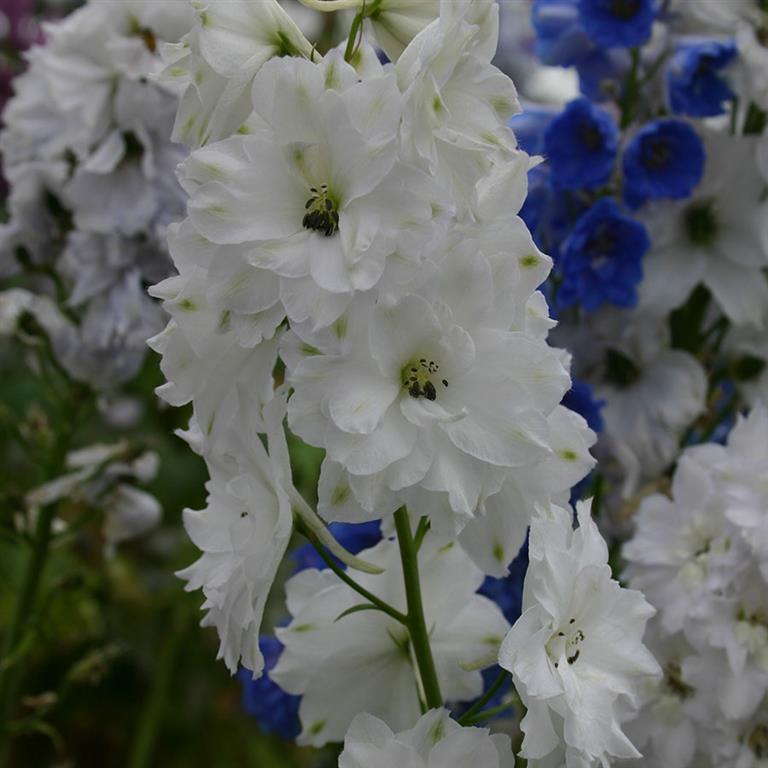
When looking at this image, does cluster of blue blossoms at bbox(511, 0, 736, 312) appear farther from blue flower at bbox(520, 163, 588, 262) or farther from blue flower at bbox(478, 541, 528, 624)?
blue flower at bbox(478, 541, 528, 624)

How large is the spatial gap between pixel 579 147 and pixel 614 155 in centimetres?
3

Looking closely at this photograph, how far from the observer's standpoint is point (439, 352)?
50 cm

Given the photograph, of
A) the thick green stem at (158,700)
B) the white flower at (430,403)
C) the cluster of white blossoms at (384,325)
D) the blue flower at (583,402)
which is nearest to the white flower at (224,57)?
the cluster of white blossoms at (384,325)

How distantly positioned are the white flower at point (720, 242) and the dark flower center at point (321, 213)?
1.41 ft

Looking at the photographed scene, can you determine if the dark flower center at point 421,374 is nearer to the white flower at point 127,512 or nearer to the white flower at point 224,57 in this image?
the white flower at point 224,57

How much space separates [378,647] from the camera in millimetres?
645

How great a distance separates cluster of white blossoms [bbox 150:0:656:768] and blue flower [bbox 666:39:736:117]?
14.6 inches

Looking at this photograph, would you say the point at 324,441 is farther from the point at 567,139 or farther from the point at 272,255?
the point at 567,139

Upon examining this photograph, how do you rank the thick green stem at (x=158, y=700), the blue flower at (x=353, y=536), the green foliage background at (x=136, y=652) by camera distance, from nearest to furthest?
the blue flower at (x=353, y=536)
the thick green stem at (x=158, y=700)
the green foliage background at (x=136, y=652)

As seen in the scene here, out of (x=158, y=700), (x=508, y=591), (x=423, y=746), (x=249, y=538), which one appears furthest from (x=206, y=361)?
(x=158, y=700)

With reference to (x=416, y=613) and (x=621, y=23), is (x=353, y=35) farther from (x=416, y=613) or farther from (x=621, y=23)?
(x=621, y=23)

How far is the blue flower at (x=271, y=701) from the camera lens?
792 millimetres

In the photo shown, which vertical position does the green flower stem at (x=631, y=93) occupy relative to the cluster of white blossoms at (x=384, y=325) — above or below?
below

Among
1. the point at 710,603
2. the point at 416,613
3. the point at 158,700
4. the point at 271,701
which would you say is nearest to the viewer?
the point at 416,613
